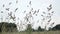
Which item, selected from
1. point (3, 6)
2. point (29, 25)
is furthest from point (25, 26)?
point (3, 6)

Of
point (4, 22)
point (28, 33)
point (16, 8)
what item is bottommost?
point (28, 33)

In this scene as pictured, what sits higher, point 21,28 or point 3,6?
point 3,6

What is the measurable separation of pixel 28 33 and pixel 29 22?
42cm

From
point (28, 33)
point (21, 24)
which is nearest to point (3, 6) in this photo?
point (21, 24)

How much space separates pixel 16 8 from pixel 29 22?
1.94 ft

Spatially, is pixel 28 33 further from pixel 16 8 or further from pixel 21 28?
pixel 16 8

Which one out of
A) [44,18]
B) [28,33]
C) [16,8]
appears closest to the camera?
[28,33]

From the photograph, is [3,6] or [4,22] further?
[4,22]

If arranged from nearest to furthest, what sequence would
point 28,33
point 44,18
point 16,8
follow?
point 28,33, point 44,18, point 16,8

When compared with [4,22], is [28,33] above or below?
below

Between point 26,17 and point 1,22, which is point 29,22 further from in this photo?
point 1,22

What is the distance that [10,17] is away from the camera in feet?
15.0

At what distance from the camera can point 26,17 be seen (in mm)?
4598

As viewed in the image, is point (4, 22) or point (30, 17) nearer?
point (30, 17)
